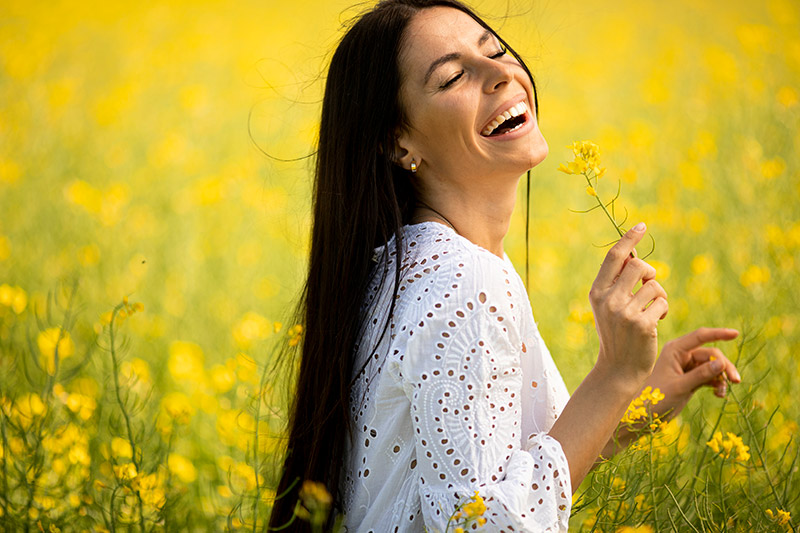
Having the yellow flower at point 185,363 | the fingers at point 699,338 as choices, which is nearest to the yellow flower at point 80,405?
the yellow flower at point 185,363

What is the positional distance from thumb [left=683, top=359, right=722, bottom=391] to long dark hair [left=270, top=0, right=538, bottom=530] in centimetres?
74

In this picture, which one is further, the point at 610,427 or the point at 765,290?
the point at 765,290

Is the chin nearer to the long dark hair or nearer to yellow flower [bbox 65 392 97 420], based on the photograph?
the long dark hair

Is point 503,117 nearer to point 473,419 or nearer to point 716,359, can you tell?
point 473,419

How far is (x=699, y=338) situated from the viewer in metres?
1.86

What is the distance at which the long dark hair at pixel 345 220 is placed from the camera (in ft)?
5.04

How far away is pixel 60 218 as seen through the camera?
4.32m

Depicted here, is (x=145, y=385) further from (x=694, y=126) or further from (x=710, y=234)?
(x=694, y=126)

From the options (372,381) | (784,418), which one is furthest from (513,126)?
(784,418)

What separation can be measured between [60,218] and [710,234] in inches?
127

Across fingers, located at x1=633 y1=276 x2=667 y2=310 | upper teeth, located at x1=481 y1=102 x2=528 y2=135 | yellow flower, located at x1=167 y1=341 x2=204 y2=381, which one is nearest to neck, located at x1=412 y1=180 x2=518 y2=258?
upper teeth, located at x1=481 y1=102 x2=528 y2=135

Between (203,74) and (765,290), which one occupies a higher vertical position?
(765,290)

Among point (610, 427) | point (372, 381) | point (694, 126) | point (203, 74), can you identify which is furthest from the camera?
point (203, 74)

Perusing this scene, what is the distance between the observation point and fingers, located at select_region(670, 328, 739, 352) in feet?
5.97
